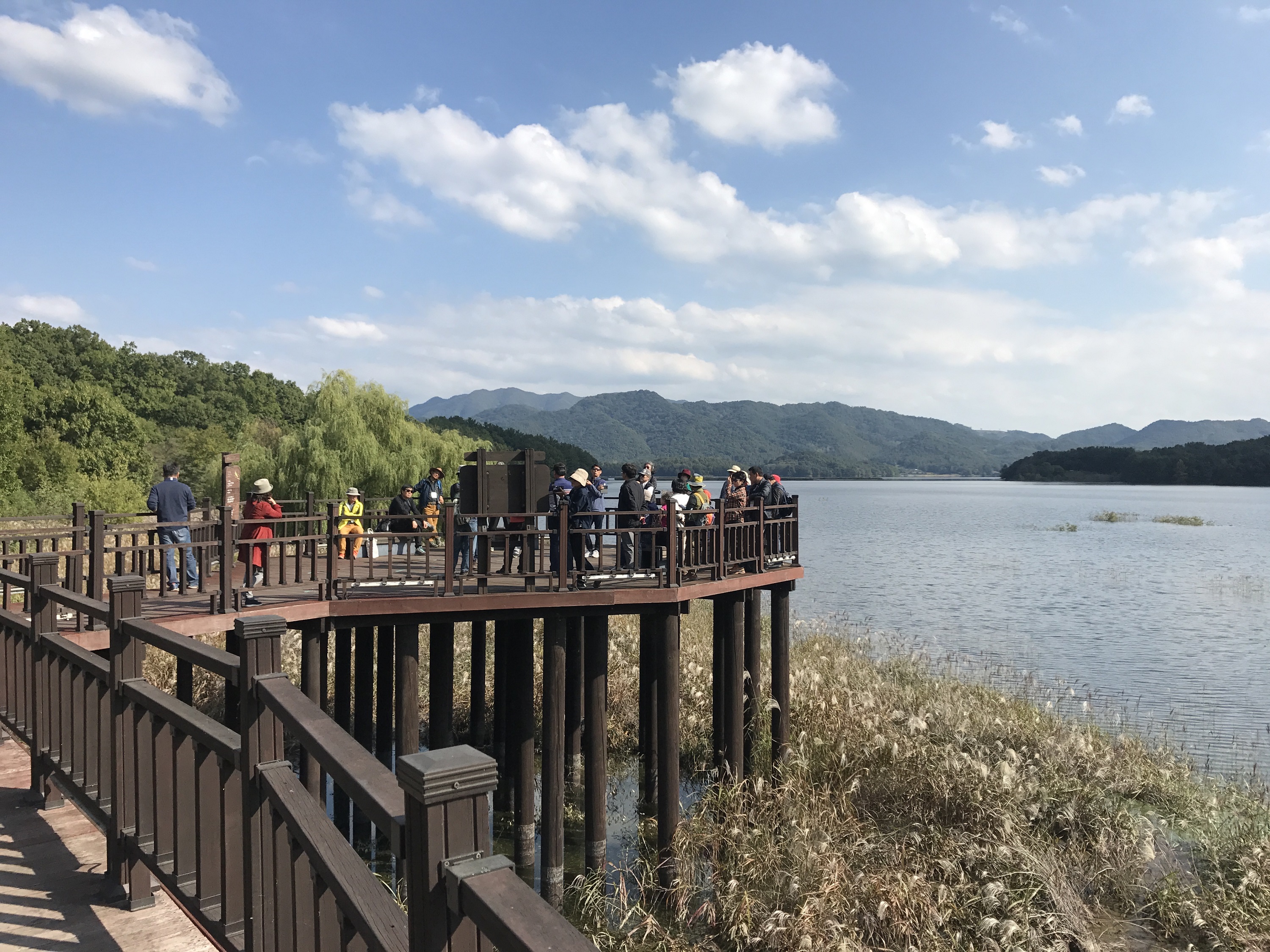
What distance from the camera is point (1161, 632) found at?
25125 millimetres

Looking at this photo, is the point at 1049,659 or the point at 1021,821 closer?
the point at 1021,821

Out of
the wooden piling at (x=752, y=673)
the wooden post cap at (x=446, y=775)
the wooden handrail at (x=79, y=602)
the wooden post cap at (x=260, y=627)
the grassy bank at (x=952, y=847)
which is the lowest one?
the grassy bank at (x=952, y=847)

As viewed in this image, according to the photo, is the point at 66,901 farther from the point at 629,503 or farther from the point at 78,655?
the point at 629,503

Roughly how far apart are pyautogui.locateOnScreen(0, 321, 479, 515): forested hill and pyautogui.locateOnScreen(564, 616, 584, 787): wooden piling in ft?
70.5

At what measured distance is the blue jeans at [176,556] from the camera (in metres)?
11.7

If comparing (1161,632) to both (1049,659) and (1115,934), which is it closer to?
(1049,659)

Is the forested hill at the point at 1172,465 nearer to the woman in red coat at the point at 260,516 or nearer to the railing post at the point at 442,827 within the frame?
the woman in red coat at the point at 260,516

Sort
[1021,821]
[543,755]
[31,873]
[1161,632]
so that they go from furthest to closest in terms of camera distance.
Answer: [1161,632] → [543,755] → [1021,821] → [31,873]

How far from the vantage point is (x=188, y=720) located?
385 cm

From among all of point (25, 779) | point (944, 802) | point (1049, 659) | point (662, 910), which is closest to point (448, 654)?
point (662, 910)

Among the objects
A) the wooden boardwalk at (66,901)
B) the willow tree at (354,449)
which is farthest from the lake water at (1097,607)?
the willow tree at (354,449)

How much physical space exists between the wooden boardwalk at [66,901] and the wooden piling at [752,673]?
911 cm

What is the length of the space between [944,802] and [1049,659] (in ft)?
42.7

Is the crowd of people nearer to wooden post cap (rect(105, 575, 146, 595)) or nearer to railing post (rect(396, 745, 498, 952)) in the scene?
wooden post cap (rect(105, 575, 146, 595))
